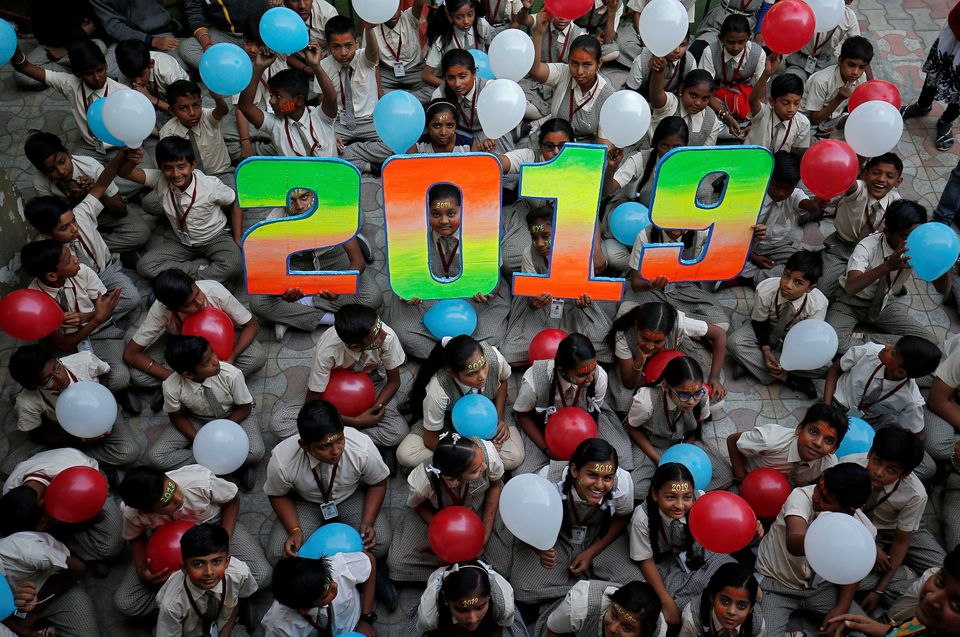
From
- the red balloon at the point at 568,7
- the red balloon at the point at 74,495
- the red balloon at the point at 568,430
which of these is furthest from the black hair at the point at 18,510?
the red balloon at the point at 568,7

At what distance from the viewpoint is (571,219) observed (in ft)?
16.5

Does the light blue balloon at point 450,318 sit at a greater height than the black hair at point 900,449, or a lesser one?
lesser

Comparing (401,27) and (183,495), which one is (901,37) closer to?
(401,27)

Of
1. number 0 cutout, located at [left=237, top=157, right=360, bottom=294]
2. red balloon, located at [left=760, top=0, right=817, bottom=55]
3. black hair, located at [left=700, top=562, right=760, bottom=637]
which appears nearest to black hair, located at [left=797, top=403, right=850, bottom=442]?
black hair, located at [left=700, top=562, right=760, bottom=637]

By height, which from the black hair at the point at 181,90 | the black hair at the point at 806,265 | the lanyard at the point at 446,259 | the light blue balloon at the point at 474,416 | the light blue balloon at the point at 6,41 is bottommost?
the light blue balloon at the point at 474,416

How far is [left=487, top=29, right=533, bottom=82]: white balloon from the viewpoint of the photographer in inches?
231

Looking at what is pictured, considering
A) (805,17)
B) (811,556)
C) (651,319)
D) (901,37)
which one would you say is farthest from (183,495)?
(901,37)

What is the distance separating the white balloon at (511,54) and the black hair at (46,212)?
2800 mm

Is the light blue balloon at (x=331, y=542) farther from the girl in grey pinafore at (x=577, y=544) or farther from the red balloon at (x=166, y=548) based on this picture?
the girl in grey pinafore at (x=577, y=544)

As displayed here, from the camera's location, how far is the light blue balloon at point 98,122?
5938 millimetres

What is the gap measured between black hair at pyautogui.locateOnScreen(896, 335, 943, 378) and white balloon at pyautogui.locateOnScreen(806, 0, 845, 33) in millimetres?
2648

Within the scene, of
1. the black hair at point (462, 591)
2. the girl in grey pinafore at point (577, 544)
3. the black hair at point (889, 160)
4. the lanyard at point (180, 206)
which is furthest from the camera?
the lanyard at point (180, 206)

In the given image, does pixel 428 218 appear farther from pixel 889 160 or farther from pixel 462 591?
pixel 889 160

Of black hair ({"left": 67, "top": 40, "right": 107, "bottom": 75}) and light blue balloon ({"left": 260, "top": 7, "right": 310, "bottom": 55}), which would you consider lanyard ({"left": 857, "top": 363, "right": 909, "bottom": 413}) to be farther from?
black hair ({"left": 67, "top": 40, "right": 107, "bottom": 75})
